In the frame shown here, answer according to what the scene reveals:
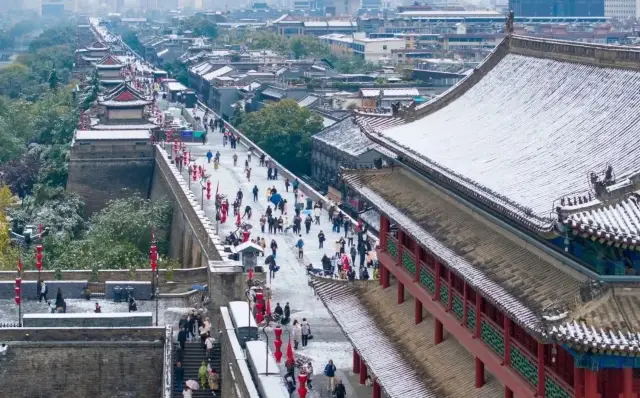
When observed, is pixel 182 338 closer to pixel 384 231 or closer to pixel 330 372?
pixel 330 372

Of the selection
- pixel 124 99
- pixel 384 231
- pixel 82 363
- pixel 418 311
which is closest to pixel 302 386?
pixel 418 311

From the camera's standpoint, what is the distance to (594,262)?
17.1 m

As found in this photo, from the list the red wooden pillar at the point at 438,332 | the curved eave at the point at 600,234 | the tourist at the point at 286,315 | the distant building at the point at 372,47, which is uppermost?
the curved eave at the point at 600,234

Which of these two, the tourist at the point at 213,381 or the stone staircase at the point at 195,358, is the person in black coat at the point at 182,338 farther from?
the tourist at the point at 213,381

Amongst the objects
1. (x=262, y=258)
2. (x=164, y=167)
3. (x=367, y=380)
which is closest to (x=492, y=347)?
(x=367, y=380)

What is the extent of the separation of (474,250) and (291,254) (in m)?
22.4

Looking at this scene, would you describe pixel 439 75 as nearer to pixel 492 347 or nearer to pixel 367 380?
pixel 367 380

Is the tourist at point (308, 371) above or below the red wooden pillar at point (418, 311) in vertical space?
below

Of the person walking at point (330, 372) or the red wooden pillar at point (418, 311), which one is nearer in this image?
the red wooden pillar at point (418, 311)

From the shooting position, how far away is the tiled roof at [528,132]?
19453 mm

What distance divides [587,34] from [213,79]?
47240 mm

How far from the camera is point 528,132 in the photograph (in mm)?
22938

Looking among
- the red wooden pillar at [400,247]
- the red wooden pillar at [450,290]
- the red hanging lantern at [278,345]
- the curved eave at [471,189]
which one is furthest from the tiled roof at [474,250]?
the red hanging lantern at [278,345]

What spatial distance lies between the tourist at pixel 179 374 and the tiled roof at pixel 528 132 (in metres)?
7.72
